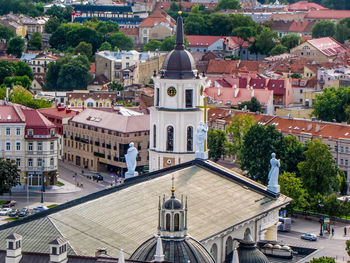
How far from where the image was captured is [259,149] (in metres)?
118

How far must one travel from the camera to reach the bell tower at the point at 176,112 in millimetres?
80375

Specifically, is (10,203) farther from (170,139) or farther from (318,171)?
A: (170,139)

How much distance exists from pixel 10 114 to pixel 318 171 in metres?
33.5

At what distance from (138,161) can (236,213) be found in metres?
61.0

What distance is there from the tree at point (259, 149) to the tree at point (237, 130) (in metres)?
10.7

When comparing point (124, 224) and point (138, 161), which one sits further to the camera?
point (138, 161)

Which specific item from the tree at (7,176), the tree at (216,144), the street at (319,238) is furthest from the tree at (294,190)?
the tree at (7,176)

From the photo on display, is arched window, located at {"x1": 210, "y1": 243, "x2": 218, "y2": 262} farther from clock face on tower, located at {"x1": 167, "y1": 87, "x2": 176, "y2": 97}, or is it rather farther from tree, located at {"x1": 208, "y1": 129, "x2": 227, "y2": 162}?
tree, located at {"x1": 208, "y1": 129, "x2": 227, "y2": 162}

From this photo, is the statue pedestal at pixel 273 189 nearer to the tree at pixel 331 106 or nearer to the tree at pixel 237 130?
the tree at pixel 237 130

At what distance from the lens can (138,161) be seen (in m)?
131

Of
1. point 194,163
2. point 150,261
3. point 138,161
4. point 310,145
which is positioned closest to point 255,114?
point 138,161

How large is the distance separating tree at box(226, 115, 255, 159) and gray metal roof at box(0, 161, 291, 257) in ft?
175

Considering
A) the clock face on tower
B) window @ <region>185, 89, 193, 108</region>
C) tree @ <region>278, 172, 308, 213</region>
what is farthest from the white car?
window @ <region>185, 89, 193, 108</region>

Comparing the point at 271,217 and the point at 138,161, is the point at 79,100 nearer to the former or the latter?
the point at 138,161
